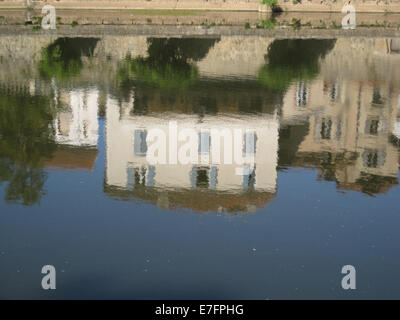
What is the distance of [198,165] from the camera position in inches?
1042

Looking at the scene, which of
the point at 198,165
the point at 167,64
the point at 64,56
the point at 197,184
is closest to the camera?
the point at 197,184

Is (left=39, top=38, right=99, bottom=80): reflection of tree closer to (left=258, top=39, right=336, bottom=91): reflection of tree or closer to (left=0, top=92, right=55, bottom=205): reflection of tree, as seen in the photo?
(left=0, top=92, right=55, bottom=205): reflection of tree

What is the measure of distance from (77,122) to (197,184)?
24.2 feet

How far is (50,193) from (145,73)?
70.0ft

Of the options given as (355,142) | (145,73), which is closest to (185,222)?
(355,142)

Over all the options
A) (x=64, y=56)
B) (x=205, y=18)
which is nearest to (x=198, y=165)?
(x=64, y=56)

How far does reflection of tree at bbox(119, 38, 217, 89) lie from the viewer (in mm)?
40844

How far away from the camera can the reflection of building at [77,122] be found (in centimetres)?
2934

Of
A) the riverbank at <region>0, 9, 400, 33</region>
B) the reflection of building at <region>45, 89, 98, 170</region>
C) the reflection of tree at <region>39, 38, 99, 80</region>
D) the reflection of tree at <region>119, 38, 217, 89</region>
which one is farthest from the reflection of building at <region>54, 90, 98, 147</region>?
the riverbank at <region>0, 9, 400, 33</region>

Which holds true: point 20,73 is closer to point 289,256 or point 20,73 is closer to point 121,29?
point 121,29

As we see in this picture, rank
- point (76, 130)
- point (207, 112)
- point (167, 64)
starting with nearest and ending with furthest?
1. point (76, 130)
2. point (207, 112)
3. point (167, 64)

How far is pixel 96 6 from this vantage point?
6456 centimetres

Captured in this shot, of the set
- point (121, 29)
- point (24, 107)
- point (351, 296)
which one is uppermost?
point (121, 29)

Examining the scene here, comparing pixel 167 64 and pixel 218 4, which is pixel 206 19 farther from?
pixel 167 64
